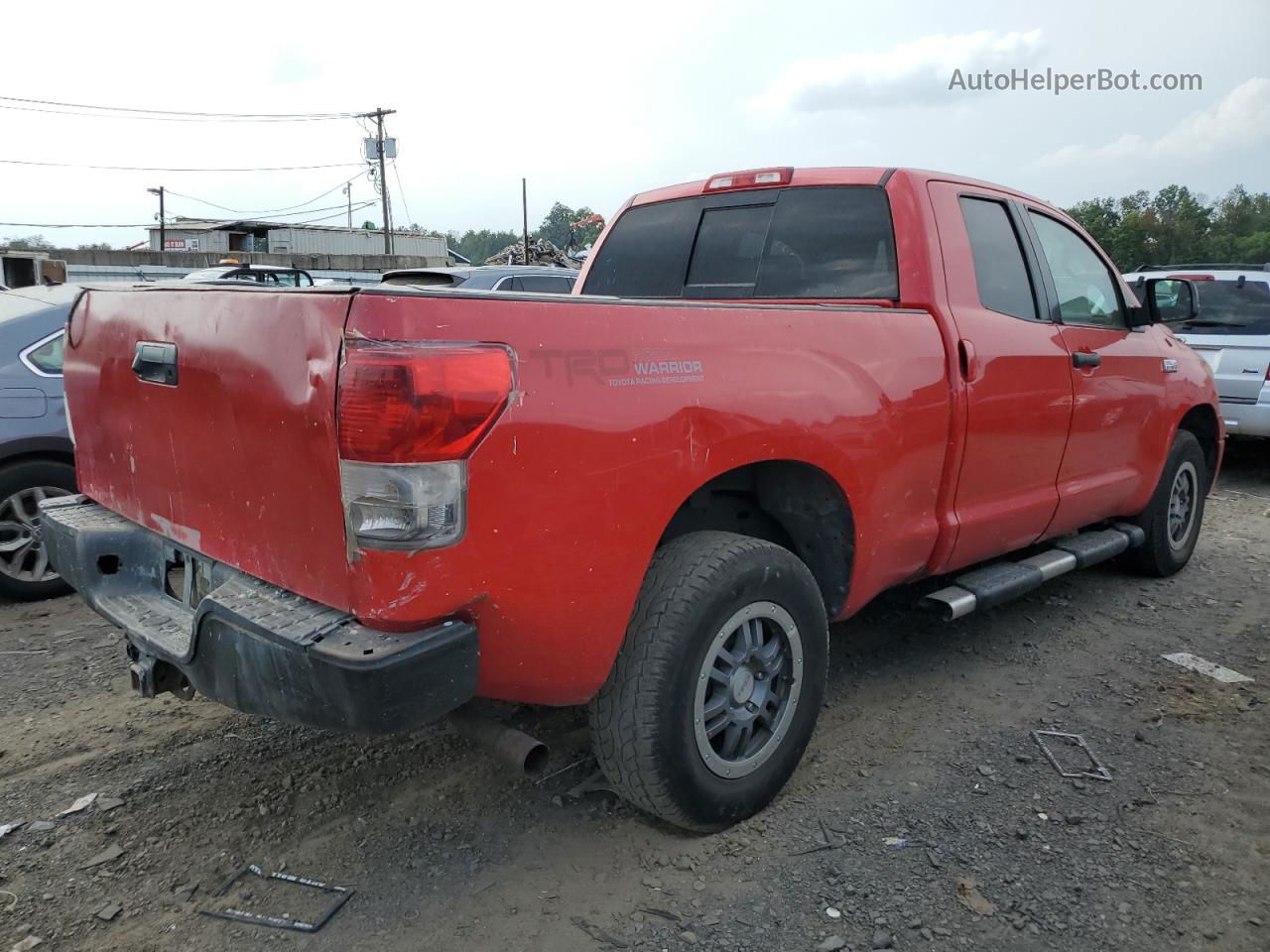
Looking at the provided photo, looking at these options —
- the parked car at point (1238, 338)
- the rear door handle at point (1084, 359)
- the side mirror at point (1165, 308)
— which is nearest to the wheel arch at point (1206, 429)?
the side mirror at point (1165, 308)

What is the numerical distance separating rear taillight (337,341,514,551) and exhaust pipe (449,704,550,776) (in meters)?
0.71

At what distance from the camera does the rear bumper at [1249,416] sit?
25.5ft

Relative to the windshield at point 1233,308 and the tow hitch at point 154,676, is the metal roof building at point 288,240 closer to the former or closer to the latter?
the windshield at point 1233,308

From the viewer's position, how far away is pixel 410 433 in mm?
1950

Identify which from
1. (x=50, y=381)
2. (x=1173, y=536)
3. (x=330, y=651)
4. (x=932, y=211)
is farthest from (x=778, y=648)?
(x=50, y=381)

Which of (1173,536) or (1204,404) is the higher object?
(1204,404)

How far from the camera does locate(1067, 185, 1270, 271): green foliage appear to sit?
106ft

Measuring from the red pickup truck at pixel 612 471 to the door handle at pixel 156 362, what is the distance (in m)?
0.01

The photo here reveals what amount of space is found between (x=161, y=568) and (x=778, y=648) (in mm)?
1866

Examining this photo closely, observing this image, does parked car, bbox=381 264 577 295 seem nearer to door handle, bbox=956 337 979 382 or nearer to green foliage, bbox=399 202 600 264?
door handle, bbox=956 337 979 382

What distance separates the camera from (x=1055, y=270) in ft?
13.8

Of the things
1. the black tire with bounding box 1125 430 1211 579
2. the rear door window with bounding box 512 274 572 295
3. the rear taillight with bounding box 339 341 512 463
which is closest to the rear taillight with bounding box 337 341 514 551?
the rear taillight with bounding box 339 341 512 463

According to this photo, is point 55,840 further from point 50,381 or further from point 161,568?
point 50,381

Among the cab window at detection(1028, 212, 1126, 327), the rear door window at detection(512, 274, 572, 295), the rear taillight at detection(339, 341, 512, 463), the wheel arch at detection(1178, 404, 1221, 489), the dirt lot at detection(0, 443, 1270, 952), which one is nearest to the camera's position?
the rear taillight at detection(339, 341, 512, 463)
